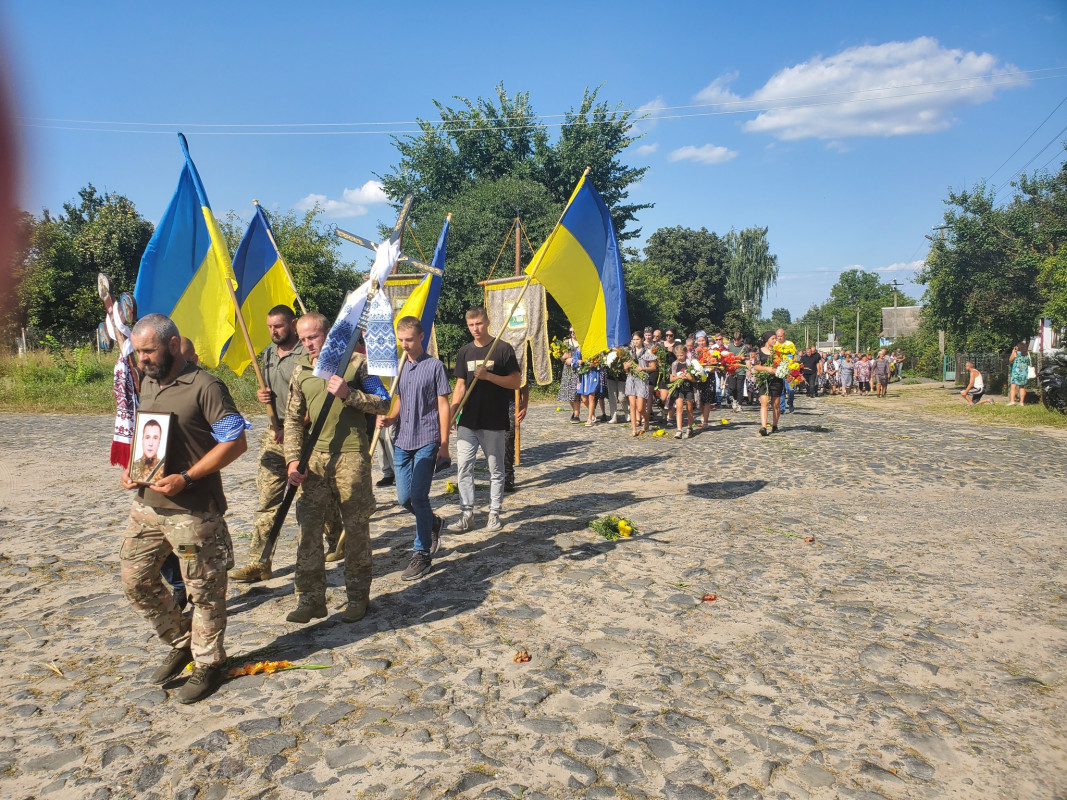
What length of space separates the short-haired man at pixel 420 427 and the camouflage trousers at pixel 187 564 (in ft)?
6.52

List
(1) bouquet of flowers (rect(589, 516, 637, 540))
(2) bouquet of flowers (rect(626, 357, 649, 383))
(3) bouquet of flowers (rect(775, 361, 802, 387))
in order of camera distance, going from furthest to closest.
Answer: (2) bouquet of flowers (rect(626, 357, 649, 383))
(3) bouquet of flowers (rect(775, 361, 802, 387))
(1) bouquet of flowers (rect(589, 516, 637, 540))

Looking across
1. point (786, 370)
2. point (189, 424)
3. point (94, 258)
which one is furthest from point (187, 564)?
point (94, 258)

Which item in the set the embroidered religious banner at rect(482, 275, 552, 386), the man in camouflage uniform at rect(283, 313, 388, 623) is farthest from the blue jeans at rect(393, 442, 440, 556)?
the embroidered religious banner at rect(482, 275, 552, 386)

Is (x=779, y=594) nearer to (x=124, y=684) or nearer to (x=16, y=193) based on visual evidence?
(x=124, y=684)

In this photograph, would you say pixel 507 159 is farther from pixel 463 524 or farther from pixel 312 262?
pixel 463 524

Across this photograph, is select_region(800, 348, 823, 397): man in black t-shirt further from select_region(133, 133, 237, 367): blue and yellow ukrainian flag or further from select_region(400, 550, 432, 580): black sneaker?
select_region(133, 133, 237, 367): blue and yellow ukrainian flag

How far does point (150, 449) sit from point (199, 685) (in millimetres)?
1337

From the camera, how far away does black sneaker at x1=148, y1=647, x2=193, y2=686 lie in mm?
4223

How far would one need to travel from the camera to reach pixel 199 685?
4074mm

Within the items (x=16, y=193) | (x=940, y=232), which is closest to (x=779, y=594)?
(x=16, y=193)

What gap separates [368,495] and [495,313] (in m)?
7.67

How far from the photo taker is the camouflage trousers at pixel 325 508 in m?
4.99

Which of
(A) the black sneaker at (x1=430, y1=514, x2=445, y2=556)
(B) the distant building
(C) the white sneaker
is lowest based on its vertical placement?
(C) the white sneaker

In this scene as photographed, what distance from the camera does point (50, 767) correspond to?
345 cm
